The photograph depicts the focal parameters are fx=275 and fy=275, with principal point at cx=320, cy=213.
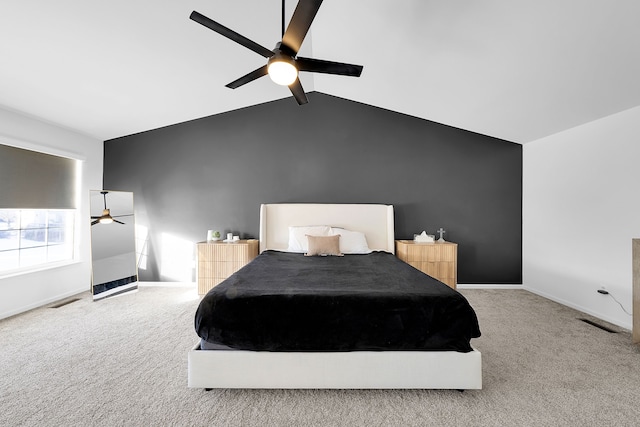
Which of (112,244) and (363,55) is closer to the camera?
(363,55)

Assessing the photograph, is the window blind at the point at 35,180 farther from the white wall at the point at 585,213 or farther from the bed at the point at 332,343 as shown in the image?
the white wall at the point at 585,213

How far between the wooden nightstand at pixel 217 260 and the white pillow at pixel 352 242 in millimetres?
1279

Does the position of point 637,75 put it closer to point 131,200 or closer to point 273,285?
point 273,285

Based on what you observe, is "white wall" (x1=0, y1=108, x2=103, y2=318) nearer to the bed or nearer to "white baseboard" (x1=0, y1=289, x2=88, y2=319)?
"white baseboard" (x1=0, y1=289, x2=88, y2=319)

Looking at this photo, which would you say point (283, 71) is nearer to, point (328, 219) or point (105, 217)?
point (328, 219)

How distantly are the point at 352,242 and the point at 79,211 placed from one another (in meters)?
3.75

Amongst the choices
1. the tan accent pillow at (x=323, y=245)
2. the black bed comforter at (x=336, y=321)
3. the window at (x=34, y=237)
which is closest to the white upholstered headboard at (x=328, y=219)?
the tan accent pillow at (x=323, y=245)

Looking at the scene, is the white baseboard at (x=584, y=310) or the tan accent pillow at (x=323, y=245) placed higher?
the tan accent pillow at (x=323, y=245)

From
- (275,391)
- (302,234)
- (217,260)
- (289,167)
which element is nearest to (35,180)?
(217,260)

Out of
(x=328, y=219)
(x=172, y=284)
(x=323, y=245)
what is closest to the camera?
(x=323, y=245)

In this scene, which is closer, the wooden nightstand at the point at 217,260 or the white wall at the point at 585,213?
the white wall at the point at 585,213

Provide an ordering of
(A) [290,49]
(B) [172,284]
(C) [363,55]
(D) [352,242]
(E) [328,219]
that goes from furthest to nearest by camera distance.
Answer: (B) [172,284]
(E) [328,219]
(D) [352,242]
(C) [363,55]
(A) [290,49]

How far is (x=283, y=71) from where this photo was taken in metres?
1.91

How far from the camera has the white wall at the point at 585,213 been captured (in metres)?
2.75
